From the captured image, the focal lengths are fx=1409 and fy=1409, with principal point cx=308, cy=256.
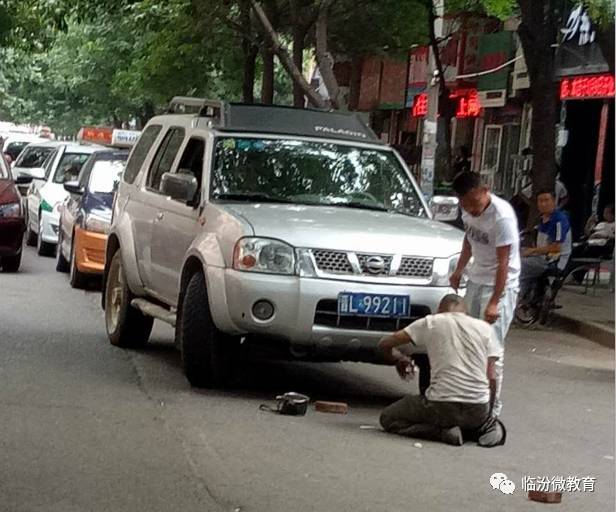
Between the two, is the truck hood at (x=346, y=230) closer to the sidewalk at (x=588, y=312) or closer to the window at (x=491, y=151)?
the sidewalk at (x=588, y=312)

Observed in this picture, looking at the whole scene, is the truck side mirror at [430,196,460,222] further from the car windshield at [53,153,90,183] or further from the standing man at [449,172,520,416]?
the car windshield at [53,153,90,183]

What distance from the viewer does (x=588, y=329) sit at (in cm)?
1616

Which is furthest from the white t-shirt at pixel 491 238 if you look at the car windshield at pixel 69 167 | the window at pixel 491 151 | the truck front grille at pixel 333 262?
the window at pixel 491 151

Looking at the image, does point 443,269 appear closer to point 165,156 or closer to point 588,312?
→ point 165,156

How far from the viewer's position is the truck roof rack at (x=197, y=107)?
11459 millimetres

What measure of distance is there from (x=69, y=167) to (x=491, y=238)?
1410 cm

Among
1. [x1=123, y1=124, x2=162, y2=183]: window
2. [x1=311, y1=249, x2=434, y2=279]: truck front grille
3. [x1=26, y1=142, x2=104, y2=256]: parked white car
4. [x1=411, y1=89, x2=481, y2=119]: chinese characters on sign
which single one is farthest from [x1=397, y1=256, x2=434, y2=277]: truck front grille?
[x1=411, y1=89, x2=481, y2=119]: chinese characters on sign

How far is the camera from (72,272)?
17.4m

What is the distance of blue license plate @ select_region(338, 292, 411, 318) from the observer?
31.0 ft

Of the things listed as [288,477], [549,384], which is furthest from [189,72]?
[288,477]

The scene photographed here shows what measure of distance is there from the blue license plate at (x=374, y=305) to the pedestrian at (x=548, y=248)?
6.75m

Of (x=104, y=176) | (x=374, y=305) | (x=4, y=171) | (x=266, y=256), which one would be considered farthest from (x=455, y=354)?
(x=4, y=171)

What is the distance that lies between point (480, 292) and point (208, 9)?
52.2 feet

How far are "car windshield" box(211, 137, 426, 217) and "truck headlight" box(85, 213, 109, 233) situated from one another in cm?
641
